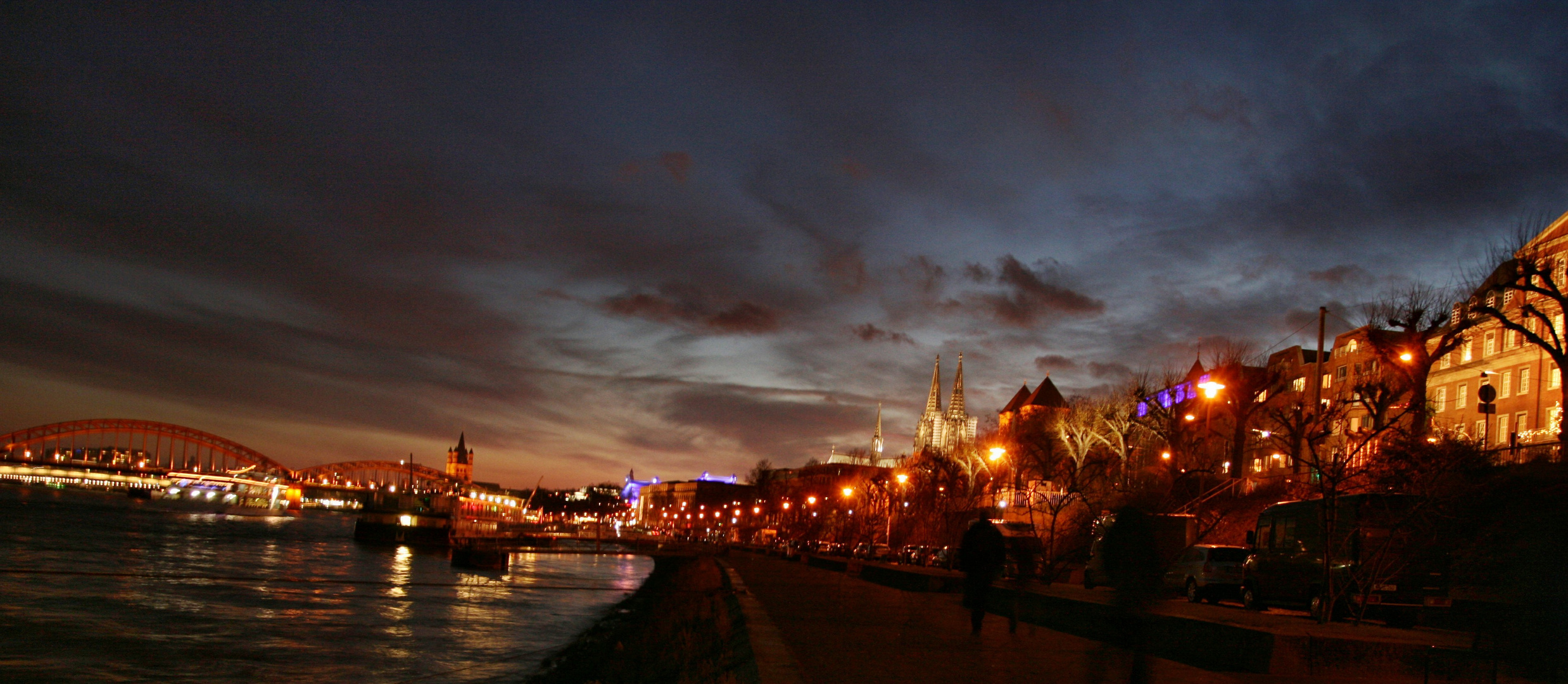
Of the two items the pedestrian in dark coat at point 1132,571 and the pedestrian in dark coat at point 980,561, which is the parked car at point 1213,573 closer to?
the pedestrian in dark coat at point 980,561

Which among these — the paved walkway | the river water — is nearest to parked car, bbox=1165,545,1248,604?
the paved walkway

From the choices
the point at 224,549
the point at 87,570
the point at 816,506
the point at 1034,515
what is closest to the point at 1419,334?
the point at 1034,515

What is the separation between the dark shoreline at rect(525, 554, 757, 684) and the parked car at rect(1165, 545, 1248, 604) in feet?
36.3

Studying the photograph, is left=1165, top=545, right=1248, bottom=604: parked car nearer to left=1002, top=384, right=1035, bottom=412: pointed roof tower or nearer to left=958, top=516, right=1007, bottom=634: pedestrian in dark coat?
left=958, top=516, right=1007, bottom=634: pedestrian in dark coat

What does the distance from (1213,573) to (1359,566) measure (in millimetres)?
6233

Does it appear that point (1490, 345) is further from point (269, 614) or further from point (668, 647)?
point (269, 614)

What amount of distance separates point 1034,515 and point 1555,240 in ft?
100

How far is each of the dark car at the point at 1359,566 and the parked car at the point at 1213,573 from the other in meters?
0.84

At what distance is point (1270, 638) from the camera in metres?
11.1

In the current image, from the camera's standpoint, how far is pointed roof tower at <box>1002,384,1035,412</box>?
154 meters

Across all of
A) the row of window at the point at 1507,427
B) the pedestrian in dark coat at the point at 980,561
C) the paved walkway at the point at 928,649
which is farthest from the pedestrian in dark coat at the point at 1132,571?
the row of window at the point at 1507,427

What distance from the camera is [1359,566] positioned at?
18484 millimetres

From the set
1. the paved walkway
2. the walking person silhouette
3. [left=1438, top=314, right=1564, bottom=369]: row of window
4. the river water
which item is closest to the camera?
the walking person silhouette

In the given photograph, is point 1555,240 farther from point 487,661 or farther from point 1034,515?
point 487,661
